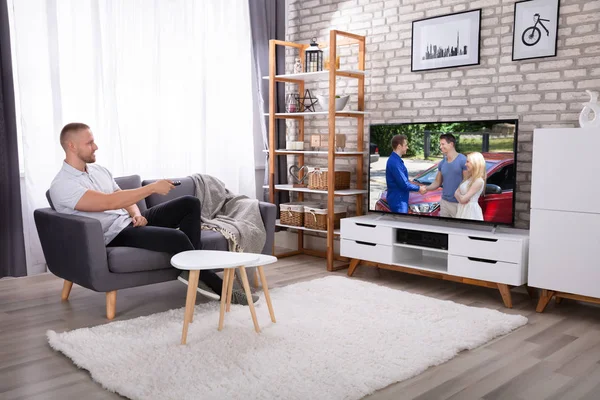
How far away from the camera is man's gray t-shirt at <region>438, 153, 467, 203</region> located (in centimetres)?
392

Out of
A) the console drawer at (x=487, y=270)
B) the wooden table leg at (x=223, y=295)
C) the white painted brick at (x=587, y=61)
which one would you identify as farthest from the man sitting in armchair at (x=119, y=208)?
the white painted brick at (x=587, y=61)

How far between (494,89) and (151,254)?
2.61m

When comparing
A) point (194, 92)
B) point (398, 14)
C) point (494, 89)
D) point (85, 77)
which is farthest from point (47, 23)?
point (494, 89)

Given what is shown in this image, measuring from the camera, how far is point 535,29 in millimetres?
3795

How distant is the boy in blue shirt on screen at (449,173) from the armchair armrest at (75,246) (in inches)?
90.7

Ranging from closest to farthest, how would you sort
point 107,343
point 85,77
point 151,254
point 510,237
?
point 107,343, point 151,254, point 510,237, point 85,77

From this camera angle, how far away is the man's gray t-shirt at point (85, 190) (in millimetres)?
3258

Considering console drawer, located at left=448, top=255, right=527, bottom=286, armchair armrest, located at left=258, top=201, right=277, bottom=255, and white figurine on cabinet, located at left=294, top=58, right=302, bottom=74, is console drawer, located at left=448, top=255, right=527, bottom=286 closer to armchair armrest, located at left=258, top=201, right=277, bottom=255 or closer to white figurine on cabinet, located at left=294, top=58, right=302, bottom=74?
Result: armchair armrest, located at left=258, top=201, right=277, bottom=255

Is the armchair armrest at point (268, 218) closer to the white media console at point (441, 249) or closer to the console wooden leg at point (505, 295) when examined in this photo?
the white media console at point (441, 249)

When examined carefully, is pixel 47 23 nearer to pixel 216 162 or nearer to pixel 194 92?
pixel 194 92

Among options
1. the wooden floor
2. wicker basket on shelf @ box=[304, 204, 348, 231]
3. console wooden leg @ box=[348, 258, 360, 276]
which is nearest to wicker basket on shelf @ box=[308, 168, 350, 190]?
wicker basket on shelf @ box=[304, 204, 348, 231]

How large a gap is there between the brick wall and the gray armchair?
7.66 feet

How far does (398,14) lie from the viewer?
4602 mm

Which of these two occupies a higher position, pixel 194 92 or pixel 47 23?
pixel 47 23
